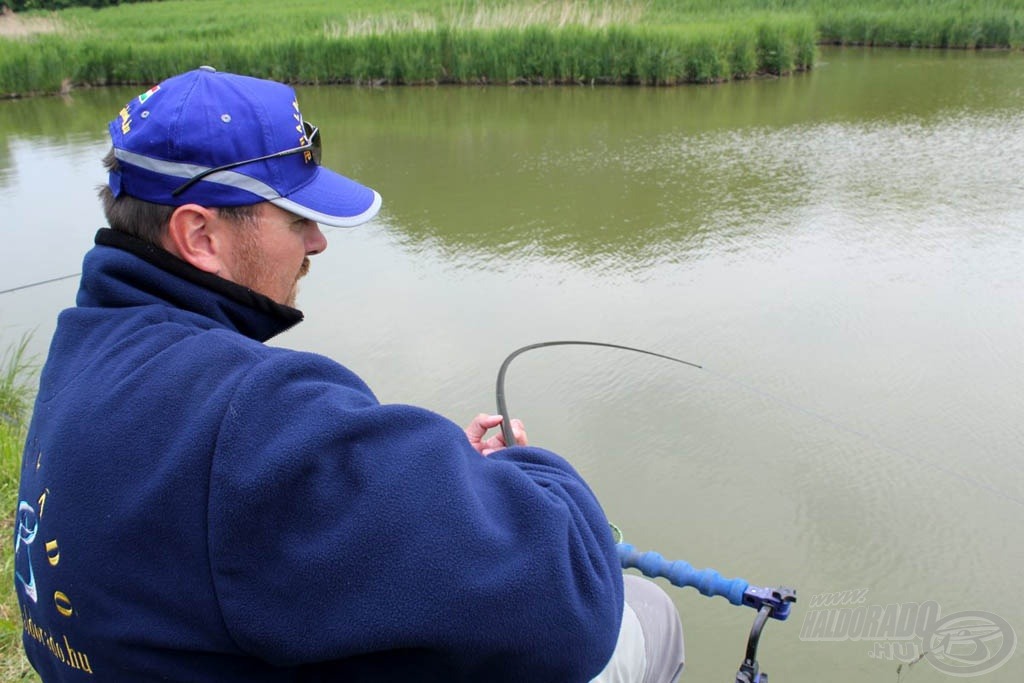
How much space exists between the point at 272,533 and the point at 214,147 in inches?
17.4

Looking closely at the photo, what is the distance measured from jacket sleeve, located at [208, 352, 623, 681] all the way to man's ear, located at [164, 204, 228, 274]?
22 cm

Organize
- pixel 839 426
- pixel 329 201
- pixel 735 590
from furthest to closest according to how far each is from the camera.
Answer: pixel 839 426
pixel 735 590
pixel 329 201

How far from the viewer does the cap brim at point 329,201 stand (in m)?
0.98

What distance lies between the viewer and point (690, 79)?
1002 centimetres

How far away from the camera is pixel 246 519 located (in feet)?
2.20

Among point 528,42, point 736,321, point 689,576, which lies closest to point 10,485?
point 689,576

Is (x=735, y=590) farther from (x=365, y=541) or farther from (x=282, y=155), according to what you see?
(x=282, y=155)

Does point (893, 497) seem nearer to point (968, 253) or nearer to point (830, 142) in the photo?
point (968, 253)

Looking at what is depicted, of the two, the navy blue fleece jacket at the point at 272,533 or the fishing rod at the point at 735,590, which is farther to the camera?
the fishing rod at the point at 735,590

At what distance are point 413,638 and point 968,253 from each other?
4.29 metres

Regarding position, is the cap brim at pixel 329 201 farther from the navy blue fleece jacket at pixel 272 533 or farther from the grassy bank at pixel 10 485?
the grassy bank at pixel 10 485

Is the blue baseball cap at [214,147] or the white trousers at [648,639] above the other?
the blue baseball cap at [214,147]

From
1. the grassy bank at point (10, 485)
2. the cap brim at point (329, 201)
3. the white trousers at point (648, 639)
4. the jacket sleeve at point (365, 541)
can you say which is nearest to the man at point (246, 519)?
the jacket sleeve at point (365, 541)

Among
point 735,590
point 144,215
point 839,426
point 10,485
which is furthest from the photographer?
point 839,426
